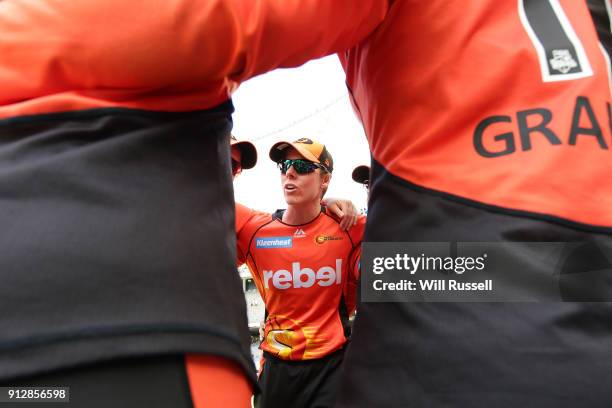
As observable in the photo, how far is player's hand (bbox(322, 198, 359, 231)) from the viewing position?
2953 mm

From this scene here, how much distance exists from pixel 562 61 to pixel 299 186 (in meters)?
2.56

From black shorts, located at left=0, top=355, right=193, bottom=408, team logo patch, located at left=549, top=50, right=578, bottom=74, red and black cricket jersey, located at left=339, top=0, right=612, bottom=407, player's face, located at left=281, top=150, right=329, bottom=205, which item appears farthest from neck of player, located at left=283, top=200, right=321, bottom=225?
black shorts, located at left=0, top=355, right=193, bottom=408

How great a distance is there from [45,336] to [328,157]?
9.81 feet

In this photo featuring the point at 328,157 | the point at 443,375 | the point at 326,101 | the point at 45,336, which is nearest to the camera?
the point at 45,336

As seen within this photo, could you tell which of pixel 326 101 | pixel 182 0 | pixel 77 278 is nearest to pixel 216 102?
pixel 182 0

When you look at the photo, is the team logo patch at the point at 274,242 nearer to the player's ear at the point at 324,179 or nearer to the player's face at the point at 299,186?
the player's face at the point at 299,186

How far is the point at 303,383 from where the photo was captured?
2.83m

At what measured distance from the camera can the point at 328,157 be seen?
336 centimetres

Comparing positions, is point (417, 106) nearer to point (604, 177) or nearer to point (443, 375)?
point (604, 177)

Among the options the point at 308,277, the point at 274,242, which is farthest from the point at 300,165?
the point at 308,277

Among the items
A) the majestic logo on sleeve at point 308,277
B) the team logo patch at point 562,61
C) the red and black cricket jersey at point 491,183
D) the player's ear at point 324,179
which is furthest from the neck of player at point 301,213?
the team logo patch at point 562,61

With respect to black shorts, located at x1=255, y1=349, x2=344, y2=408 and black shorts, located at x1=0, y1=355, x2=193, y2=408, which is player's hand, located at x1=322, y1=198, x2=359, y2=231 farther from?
black shorts, located at x1=0, y1=355, x2=193, y2=408

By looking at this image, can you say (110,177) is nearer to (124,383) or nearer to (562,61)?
(124,383)

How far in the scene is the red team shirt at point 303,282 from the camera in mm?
2848
